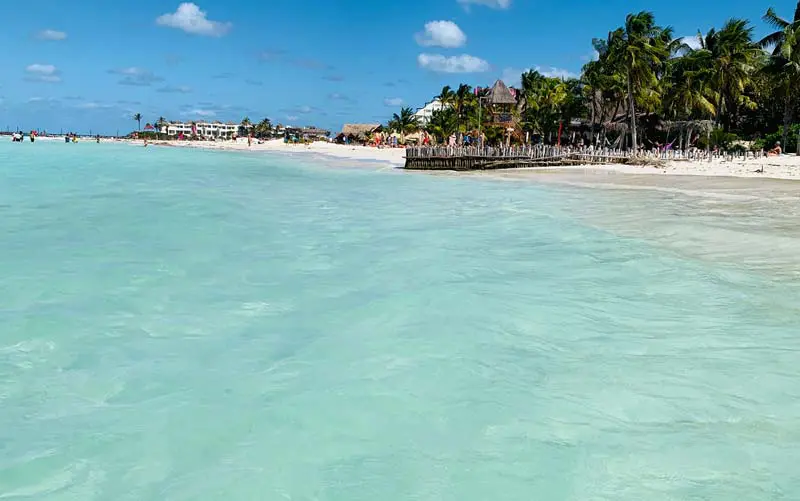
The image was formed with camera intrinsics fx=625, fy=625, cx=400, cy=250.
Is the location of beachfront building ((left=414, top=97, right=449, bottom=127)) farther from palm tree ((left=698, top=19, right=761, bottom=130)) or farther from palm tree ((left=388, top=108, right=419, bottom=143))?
palm tree ((left=698, top=19, right=761, bottom=130))

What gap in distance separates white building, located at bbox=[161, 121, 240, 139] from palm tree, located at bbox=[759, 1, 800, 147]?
13904 centimetres

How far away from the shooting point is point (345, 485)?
391 centimetres

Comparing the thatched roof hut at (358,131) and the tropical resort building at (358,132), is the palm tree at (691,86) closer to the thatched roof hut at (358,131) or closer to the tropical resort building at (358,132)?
the tropical resort building at (358,132)

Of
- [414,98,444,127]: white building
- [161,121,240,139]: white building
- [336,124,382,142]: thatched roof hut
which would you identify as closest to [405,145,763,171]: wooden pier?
[414,98,444,127]: white building

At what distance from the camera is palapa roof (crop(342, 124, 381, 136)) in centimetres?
9736

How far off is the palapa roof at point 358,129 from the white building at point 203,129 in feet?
226

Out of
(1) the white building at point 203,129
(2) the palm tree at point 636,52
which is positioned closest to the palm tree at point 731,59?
(2) the palm tree at point 636,52

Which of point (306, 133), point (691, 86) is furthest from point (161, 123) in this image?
point (691, 86)

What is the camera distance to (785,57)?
36844mm

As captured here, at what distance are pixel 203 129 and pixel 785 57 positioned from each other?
152 meters

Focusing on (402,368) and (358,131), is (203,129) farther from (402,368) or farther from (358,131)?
(402,368)

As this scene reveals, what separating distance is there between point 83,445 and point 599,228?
11.9m

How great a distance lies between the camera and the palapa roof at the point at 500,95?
55.2m

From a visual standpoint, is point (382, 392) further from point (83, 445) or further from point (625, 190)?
point (625, 190)
